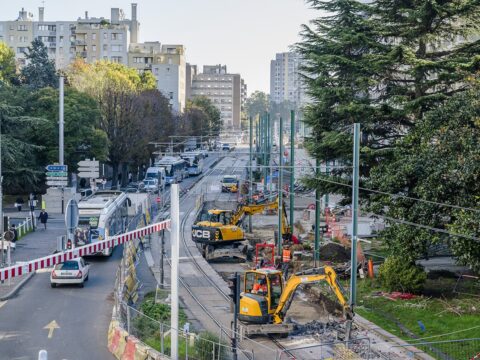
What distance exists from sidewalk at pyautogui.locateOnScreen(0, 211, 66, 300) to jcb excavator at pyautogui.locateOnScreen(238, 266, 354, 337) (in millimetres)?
11180

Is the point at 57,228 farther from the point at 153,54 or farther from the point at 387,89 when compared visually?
the point at 153,54

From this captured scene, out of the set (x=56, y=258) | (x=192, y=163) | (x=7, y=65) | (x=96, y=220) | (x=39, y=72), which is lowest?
(x=96, y=220)

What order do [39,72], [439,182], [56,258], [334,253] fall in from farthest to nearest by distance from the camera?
[39,72] < [334,253] < [439,182] < [56,258]

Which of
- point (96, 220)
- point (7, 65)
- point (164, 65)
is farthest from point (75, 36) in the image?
point (96, 220)

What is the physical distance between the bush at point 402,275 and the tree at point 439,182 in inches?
15.1

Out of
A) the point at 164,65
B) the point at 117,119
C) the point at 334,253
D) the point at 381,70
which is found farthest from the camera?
the point at 164,65

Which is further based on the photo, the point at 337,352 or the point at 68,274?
the point at 68,274

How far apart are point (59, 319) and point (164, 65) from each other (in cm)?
14647

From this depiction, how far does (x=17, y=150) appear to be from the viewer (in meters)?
60.2

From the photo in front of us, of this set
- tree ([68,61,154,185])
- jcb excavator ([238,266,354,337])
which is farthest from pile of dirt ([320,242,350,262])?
tree ([68,61,154,185])

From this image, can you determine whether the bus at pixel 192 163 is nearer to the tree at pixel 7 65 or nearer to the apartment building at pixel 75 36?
the tree at pixel 7 65

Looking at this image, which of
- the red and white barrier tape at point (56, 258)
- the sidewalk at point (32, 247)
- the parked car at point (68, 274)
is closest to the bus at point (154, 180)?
the sidewalk at point (32, 247)

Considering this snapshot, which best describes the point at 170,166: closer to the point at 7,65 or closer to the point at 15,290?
the point at 7,65

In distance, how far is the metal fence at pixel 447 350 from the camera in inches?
926
